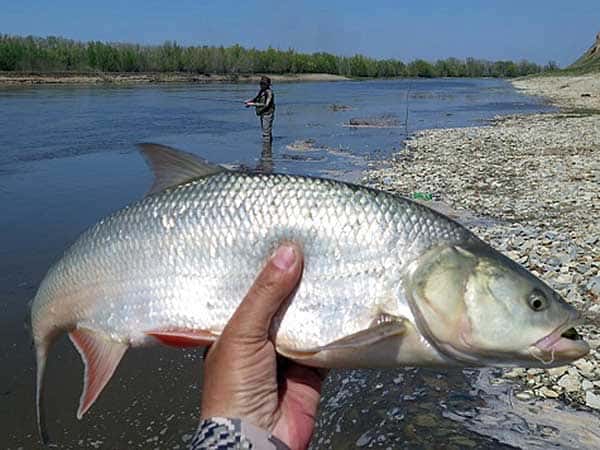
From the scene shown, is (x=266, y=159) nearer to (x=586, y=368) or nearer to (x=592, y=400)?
Result: (x=586, y=368)

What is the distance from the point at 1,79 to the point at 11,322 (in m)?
61.4

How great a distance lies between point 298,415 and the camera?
258 centimetres

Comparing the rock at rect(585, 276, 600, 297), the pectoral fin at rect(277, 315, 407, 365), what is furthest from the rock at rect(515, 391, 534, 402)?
the pectoral fin at rect(277, 315, 407, 365)

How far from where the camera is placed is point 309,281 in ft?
8.03

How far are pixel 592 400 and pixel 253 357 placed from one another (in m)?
3.05

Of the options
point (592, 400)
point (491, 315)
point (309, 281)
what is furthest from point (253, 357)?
point (592, 400)

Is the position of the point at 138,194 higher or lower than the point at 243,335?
lower

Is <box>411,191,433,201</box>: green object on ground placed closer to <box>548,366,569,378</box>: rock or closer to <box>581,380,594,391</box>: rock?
<box>548,366,569,378</box>: rock

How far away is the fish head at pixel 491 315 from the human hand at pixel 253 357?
1.75 ft

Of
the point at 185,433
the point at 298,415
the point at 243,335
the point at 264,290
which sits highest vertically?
the point at 264,290

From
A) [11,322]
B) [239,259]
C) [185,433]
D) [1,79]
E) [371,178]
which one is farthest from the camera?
[1,79]

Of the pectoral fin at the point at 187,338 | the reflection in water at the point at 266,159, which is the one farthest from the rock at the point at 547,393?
the reflection in water at the point at 266,159

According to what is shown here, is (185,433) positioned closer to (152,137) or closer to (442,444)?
(442,444)

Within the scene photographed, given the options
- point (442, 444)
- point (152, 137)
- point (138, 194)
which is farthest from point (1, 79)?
point (442, 444)
